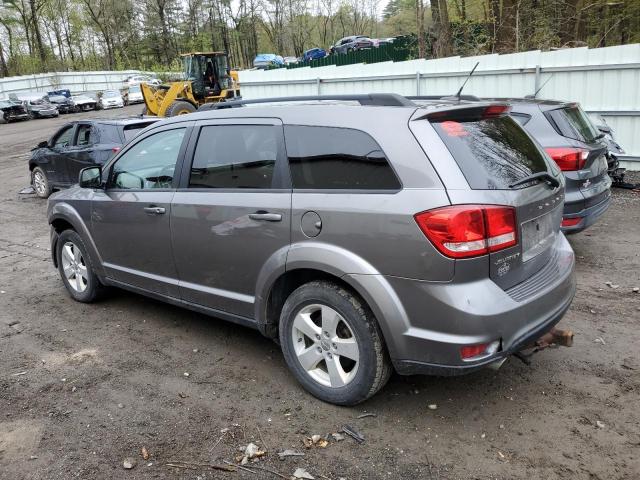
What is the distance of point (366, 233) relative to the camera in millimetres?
3039

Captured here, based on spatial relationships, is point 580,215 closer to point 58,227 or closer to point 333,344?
point 333,344

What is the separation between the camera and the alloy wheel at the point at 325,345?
329 cm

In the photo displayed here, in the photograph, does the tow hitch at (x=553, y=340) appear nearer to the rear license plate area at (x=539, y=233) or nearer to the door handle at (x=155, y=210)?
the rear license plate area at (x=539, y=233)

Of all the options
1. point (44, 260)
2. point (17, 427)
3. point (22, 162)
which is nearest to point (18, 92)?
point (22, 162)

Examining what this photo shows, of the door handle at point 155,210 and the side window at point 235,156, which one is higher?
the side window at point 235,156

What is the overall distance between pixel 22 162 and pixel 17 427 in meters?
17.7

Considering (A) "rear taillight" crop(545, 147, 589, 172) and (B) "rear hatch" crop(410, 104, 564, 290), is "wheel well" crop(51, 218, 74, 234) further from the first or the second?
(A) "rear taillight" crop(545, 147, 589, 172)

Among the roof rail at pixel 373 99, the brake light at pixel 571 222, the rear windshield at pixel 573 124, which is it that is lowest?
the brake light at pixel 571 222

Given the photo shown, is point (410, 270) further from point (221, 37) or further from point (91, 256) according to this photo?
point (221, 37)

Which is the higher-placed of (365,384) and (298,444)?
(365,384)

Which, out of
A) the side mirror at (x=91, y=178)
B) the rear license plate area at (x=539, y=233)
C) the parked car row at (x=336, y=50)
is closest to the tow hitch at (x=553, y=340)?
the rear license plate area at (x=539, y=233)

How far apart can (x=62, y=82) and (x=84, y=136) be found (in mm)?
40717

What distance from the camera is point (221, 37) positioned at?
6988 centimetres

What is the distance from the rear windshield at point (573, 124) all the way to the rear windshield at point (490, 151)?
2552 mm
